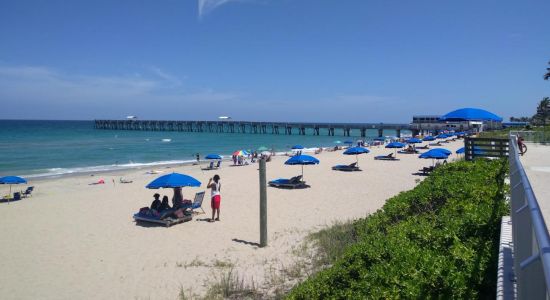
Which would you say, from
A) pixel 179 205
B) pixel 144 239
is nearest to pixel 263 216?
pixel 144 239

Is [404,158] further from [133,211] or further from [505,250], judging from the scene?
[505,250]

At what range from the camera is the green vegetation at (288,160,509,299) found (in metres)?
3.30

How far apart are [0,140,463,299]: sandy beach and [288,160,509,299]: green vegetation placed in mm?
2693

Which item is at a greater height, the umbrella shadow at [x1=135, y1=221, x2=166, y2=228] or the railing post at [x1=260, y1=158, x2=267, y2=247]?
the railing post at [x1=260, y1=158, x2=267, y2=247]

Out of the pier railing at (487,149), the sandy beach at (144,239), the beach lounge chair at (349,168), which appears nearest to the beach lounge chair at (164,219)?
the sandy beach at (144,239)

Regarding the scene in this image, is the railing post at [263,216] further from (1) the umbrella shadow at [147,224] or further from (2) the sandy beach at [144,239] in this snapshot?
(1) the umbrella shadow at [147,224]

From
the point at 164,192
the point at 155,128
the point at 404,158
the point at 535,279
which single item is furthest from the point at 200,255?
the point at 155,128

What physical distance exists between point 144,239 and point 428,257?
26.0ft

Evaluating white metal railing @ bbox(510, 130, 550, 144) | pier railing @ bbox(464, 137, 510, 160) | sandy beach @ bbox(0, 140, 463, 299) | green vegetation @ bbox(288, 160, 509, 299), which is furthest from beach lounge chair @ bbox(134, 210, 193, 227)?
white metal railing @ bbox(510, 130, 550, 144)

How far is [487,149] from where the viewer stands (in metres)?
14.1

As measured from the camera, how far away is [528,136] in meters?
20.2

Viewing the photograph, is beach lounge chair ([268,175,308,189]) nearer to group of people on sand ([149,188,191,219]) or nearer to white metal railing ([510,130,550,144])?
group of people on sand ([149,188,191,219])

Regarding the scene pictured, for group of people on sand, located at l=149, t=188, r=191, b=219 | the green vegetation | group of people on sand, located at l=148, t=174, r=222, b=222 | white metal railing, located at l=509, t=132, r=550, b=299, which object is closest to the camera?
white metal railing, located at l=509, t=132, r=550, b=299

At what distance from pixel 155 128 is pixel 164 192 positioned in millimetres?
92884
